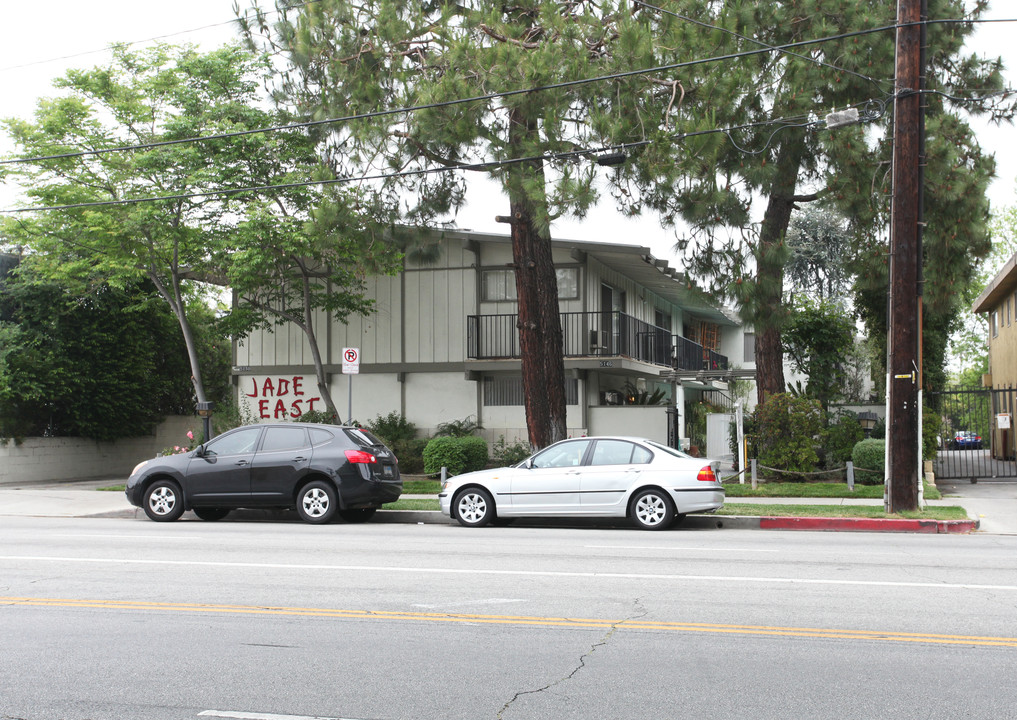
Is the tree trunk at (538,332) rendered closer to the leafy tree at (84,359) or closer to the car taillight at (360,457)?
the car taillight at (360,457)

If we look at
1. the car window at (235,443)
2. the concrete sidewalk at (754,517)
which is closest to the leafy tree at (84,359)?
the concrete sidewalk at (754,517)

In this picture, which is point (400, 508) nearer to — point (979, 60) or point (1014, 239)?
point (979, 60)

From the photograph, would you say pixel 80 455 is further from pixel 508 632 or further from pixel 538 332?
pixel 508 632

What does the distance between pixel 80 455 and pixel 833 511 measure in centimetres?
2214

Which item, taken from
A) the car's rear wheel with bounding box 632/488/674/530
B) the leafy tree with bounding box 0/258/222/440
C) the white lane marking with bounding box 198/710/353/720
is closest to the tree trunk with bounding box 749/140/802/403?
the car's rear wheel with bounding box 632/488/674/530

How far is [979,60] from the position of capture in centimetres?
2003

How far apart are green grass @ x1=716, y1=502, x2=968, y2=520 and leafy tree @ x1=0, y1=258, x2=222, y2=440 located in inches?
718

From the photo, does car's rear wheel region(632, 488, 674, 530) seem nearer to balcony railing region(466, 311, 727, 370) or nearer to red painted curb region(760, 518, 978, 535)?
red painted curb region(760, 518, 978, 535)

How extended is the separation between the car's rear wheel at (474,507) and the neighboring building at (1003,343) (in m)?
18.9

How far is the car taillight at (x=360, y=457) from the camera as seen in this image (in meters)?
15.5

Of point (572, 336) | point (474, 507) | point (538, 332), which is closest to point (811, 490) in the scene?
point (538, 332)

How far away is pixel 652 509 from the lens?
47.2ft

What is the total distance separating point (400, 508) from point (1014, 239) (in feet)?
133

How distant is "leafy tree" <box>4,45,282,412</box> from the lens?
22.8m
